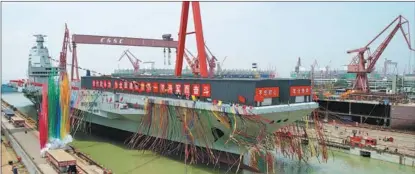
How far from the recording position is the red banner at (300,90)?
1890cm

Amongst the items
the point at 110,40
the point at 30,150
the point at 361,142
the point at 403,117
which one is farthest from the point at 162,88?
the point at 403,117

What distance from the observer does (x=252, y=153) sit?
60.4ft

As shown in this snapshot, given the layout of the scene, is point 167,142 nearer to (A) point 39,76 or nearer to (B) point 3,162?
(B) point 3,162

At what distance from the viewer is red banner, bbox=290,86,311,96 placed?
18900 mm

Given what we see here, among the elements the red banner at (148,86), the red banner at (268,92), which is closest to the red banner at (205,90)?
the red banner at (268,92)

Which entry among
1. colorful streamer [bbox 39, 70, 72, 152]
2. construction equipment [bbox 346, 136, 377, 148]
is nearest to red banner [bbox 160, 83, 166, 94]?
colorful streamer [bbox 39, 70, 72, 152]

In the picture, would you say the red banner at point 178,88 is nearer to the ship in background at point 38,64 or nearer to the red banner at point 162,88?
the red banner at point 162,88

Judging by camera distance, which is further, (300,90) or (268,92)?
(300,90)

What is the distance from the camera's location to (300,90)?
63.6ft

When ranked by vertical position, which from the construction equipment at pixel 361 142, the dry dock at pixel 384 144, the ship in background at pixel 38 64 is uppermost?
the ship in background at pixel 38 64

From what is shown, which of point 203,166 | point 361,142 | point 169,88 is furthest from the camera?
point 361,142

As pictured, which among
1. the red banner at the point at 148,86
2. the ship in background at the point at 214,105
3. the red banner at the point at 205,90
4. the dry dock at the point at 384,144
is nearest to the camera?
the ship in background at the point at 214,105

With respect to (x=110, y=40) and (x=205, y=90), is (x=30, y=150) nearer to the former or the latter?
(x=205, y=90)

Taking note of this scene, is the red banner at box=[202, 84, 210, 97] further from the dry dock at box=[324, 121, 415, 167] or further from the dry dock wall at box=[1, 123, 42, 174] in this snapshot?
the dry dock at box=[324, 121, 415, 167]
